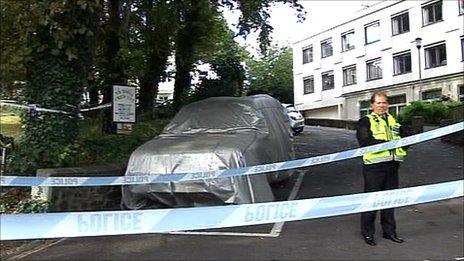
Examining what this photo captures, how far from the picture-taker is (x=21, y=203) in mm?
8000

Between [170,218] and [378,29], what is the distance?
42320 mm

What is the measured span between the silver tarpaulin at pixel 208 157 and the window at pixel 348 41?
3935 cm

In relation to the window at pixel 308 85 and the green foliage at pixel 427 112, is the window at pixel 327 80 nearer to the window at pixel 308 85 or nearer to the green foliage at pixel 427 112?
the window at pixel 308 85

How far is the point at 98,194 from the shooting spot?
850 cm

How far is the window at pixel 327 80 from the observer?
49969 millimetres

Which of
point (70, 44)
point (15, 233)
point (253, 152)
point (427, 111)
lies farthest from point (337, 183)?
point (427, 111)

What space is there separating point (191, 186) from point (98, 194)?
1.79m

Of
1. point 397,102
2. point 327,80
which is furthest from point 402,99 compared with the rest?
point 327,80

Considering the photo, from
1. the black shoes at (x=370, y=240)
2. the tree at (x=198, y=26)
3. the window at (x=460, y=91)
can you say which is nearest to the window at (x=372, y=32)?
the window at (x=460, y=91)

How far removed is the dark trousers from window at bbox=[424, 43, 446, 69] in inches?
1290

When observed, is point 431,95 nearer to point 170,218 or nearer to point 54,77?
point 54,77

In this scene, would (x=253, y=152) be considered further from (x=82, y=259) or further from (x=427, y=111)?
(x=427, y=111)

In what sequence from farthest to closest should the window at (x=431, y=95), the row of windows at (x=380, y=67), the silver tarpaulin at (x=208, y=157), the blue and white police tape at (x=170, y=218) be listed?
1. the row of windows at (x=380, y=67)
2. the window at (x=431, y=95)
3. the silver tarpaulin at (x=208, y=157)
4. the blue and white police tape at (x=170, y=218)

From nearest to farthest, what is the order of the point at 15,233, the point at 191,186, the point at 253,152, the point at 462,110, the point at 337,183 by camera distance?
the point at 15,233 < the point at 191,186 < the point at 253,152 < the point at 337,183 < the point at 462,110
